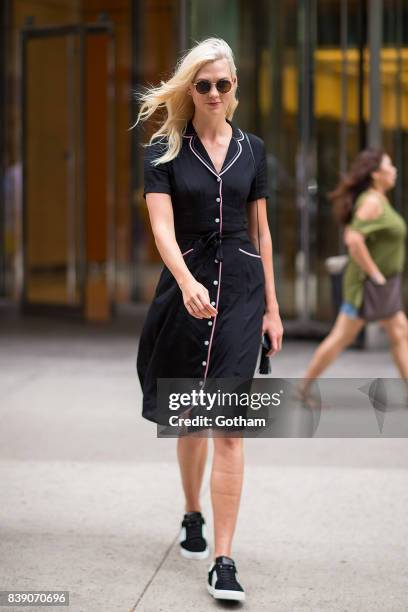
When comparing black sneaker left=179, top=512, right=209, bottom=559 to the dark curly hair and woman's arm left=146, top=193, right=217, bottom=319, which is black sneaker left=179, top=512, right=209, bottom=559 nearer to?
woman's arm left=146, top=193, right=217, bottom=319

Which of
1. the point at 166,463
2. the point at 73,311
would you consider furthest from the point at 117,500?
the point at 73,311

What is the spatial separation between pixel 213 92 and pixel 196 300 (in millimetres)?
742

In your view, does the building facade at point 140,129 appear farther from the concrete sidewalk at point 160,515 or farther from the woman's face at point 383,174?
the concrete sidewalk at point 160,515

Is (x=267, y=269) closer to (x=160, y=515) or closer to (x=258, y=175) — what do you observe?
(x=258, y=175)

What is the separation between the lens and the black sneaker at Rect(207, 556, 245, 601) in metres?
4.09

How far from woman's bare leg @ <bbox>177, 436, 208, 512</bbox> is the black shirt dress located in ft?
0.86

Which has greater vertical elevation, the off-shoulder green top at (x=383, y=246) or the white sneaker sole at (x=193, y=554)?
the off-shoulder green top at (x=383, y=246)

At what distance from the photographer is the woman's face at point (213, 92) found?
416 centimetres

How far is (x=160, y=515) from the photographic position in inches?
205

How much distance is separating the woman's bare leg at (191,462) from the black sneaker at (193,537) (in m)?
0.05

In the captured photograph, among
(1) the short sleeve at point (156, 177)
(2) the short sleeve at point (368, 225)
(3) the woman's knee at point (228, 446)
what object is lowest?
(3) the woman's knee at point (228, 446)

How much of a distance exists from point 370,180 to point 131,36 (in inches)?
278

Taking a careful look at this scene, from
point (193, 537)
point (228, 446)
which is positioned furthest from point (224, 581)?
point (193, 537)

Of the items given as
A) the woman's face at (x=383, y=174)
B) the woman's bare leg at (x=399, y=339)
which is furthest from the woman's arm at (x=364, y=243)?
the woman's bare leg at (x=399, y=339)
